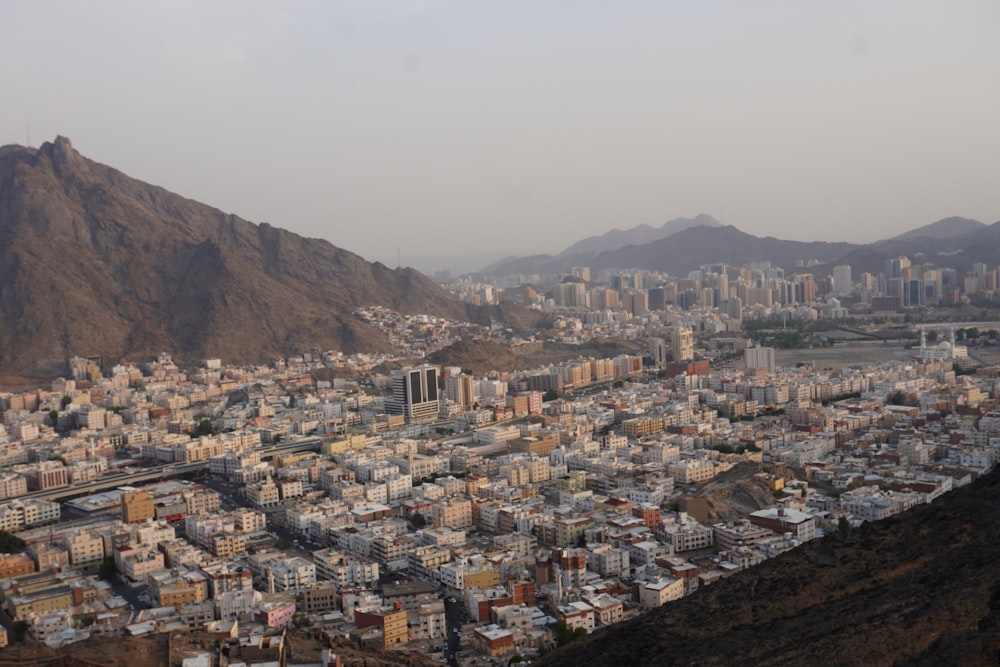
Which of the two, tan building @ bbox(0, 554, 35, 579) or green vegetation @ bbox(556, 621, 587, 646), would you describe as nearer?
green vegetation @ bbox(556, 621, 587, 646)

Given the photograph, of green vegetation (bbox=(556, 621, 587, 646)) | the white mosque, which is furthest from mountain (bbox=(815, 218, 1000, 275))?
green vegetation (bbox=(556, 621, 587, 646))

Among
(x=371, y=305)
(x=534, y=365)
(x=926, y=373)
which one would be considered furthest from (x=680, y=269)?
(x=926, y=373)

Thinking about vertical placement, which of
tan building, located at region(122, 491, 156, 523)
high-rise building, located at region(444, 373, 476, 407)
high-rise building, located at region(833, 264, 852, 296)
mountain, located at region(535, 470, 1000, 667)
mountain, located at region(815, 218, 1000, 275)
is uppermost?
mountain, located at region(815, 218, 1000, 275)

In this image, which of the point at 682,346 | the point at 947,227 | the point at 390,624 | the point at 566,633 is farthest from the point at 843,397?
the point at 947,227

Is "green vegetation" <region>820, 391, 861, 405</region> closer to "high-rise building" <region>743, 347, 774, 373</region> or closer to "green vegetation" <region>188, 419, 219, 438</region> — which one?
"high-rise building" <region>743, 347, 774, 373</region>

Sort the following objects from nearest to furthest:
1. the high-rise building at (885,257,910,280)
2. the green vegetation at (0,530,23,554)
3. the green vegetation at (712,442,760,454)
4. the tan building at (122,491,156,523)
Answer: the green vegetation at (0,530,23,554), the tan building at (122,491,156,523), the green vegetation at (712,442,760,454), the high-rise building at (885,257,910,280)

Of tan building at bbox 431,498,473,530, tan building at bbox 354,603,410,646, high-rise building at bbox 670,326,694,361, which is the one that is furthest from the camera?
high-rise building at bbox 670,326,694,361
